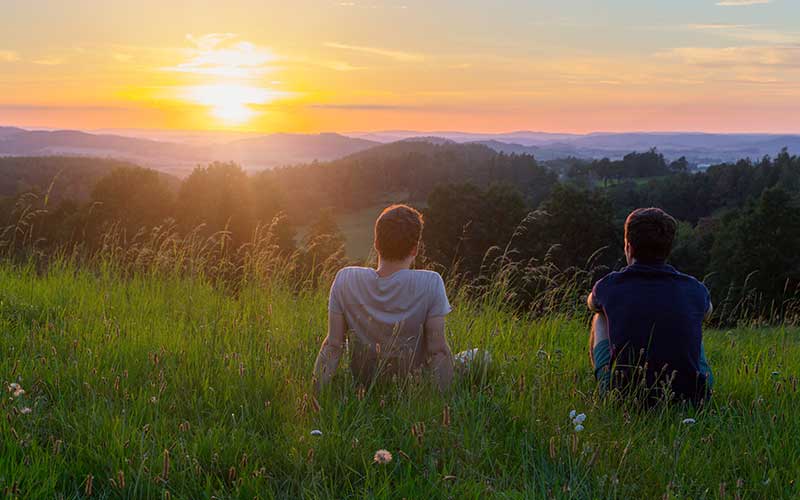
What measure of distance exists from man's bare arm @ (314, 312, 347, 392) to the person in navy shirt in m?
1.69

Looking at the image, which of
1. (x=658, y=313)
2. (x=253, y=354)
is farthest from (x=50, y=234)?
(x=658, y=313)

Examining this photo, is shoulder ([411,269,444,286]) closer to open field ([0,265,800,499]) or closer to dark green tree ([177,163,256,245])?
open field ([0,265,800,499])

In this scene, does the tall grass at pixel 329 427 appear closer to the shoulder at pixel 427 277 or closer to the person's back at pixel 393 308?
the person's back at pixel 393 308

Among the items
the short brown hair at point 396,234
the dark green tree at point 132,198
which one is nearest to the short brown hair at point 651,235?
the short brown hair at point 396,234

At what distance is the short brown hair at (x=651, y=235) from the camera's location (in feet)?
14.1

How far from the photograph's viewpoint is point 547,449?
3418 mm

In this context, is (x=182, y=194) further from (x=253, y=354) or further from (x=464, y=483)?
(x=464, y=483)

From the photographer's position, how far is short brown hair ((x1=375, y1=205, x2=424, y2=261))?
13.8ft

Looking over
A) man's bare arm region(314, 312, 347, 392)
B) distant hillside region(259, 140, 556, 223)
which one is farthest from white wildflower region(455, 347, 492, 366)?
distant hillside region(259, 140, 556, 223)

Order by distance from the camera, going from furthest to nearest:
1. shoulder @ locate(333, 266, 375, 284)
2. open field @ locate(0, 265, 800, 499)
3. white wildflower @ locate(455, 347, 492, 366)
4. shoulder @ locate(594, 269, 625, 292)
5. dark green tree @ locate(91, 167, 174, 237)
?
1. dark green tree @ locate(91, 167, 174, 237)
2. white wildflower @ locate(455, 347, 492, 366)
3. shoulder @ locate(594, 269, 625, 292)
4. shoulder @ locate(333, 266, 375, 284)
5. open field @ locate(0, 265, 800, 499)

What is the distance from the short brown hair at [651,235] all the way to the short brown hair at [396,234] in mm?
1428

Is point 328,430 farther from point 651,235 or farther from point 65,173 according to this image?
point 65,173

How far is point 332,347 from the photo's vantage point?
4.36 meters

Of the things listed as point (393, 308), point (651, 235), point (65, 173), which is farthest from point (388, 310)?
point (65, 173)
